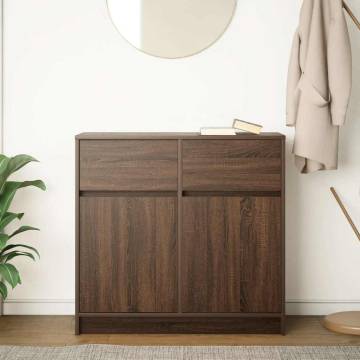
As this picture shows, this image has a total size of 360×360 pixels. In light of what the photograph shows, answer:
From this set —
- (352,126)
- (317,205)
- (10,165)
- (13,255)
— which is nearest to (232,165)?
(317,205)

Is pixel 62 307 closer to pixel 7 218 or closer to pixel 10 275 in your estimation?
pixel 10 275

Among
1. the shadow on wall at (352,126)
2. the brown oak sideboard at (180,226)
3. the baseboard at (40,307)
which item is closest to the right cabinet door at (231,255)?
the brown oak sideboard at (180,226)

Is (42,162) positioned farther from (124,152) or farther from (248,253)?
(248,253)

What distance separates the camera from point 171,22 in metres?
3.51

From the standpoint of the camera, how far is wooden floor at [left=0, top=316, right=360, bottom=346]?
3.15m

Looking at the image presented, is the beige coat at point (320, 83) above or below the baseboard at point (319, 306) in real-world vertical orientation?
above

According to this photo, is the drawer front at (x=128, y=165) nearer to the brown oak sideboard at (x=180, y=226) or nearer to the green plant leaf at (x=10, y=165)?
the brown oak sideboard at (x=180, y=226)

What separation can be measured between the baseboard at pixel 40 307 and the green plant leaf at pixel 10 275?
51 centimetres

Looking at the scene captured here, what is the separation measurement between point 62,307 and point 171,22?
1.74m

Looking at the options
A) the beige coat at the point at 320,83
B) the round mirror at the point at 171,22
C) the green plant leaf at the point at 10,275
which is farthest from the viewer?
the round mirror at the point at 171,22

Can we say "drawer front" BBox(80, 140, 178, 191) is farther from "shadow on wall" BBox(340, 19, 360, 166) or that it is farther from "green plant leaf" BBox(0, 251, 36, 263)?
"shadow on wall" BBox(340, 19, 360, 166)

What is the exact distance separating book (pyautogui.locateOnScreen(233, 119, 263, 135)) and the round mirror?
54 centimetres

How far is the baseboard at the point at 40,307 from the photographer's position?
360 centimetres

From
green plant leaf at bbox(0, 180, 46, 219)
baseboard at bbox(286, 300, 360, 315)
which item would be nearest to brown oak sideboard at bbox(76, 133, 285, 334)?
green plant leaf at bbox(0, 180, 46, 219)
